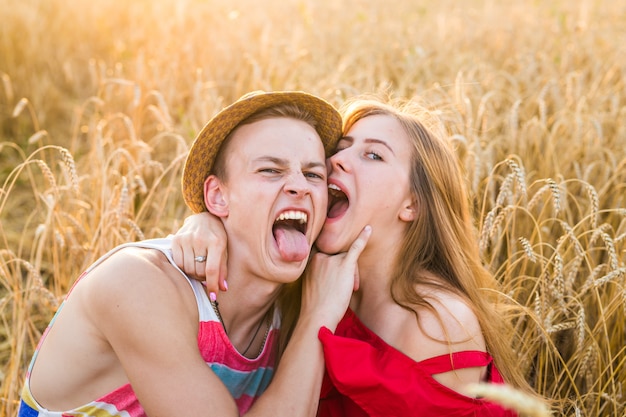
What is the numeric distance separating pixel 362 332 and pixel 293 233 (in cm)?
48

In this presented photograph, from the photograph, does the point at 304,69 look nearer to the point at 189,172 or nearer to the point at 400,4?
the point at 189,172

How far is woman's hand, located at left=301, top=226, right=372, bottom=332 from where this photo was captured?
2361 mm

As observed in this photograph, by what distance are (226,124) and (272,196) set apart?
0.34 m

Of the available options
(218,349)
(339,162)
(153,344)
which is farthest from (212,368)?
(339,162)

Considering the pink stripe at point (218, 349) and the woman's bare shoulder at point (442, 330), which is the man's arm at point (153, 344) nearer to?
the pink stripe at point (218, 349)

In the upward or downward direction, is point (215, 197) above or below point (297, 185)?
below

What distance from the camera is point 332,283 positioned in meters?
2.44

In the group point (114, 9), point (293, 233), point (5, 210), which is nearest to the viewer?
point (293, 233)

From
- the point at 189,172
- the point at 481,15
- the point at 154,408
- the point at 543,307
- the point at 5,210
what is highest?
the point at 481,15

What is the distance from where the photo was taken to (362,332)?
2562 mm

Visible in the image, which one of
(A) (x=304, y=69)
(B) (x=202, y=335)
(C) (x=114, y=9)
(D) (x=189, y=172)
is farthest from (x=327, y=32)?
(B) (x=202, y=335)

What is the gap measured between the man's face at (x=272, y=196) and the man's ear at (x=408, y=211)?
1.18ft

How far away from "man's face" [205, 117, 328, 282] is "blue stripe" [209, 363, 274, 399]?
1.15 ft

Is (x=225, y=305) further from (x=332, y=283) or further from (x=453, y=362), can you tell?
(x=453, y=362)
